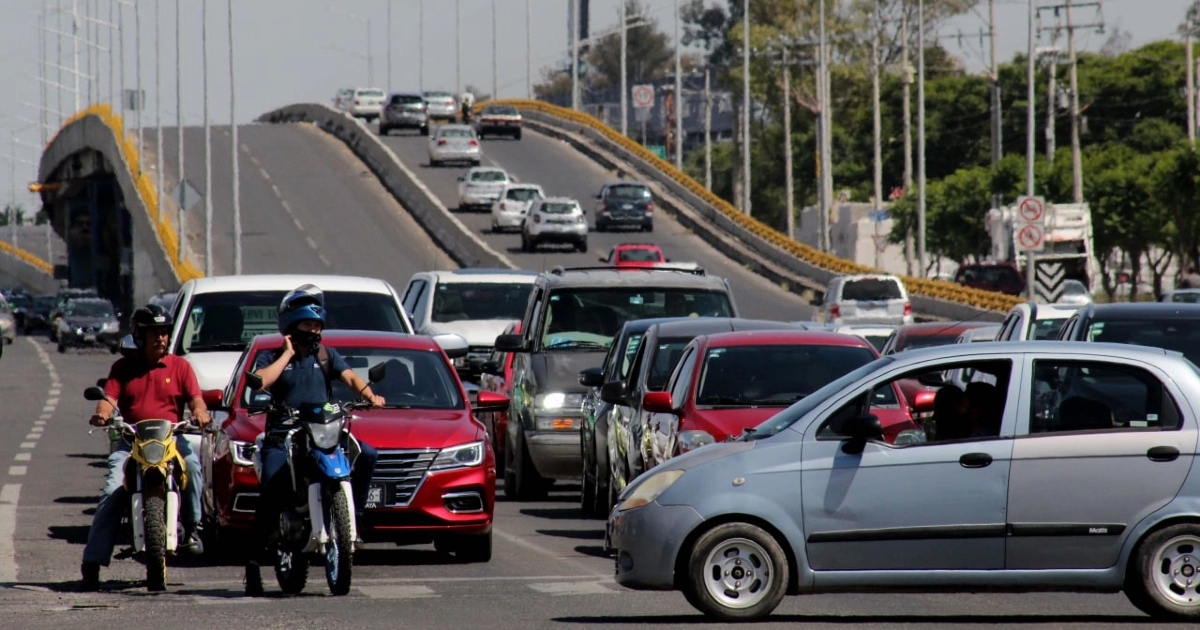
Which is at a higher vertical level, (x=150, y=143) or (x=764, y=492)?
(x=150, y=143)

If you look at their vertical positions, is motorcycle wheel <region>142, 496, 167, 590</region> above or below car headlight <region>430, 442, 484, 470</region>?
below

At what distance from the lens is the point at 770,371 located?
47.0ft

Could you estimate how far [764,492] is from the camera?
9961 millimetres

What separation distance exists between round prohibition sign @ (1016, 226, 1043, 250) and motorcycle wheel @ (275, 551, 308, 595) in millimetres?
32472

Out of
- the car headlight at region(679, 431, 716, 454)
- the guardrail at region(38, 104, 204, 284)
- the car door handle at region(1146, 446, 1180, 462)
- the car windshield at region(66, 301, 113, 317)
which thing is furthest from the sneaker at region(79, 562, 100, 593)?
the car windshield at region(66, 301, 113, 317)

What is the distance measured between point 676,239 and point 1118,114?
128ft

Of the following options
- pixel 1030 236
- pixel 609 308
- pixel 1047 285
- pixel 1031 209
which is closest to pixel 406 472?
pixel 609 308

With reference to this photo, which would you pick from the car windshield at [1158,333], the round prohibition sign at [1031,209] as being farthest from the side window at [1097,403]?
the round prohibition sign at [1031,209]

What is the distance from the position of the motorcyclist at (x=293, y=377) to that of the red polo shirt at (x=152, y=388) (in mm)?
935

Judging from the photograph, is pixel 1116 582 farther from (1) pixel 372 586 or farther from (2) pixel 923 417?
(2) pixel 923 417

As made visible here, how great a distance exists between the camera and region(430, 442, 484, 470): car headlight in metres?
12.9

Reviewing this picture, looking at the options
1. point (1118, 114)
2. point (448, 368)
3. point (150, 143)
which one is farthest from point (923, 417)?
point (1118, 114)

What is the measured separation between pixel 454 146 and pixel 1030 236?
47608mm

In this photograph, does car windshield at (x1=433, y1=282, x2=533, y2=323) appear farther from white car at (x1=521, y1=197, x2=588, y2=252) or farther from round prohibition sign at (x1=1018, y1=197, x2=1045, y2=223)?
white car at (x1=521, y1=197, x2=588, y2=252)
